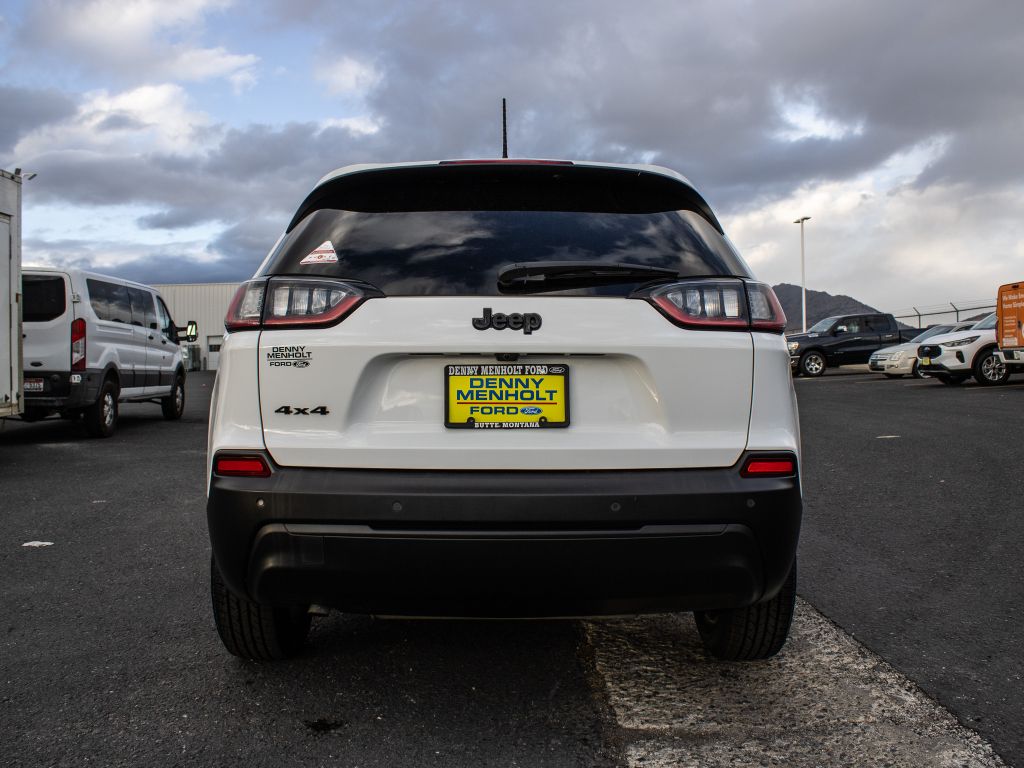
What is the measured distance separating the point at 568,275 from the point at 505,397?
41cm

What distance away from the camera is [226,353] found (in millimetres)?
2682

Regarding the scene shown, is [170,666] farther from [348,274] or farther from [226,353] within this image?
[348,274]

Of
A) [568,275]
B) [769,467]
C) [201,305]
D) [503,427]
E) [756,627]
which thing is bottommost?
[756,627]

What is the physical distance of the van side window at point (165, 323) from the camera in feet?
45.0

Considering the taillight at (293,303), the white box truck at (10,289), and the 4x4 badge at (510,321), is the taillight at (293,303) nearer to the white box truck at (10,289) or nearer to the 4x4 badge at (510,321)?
the 4x4 badge at (510,321)

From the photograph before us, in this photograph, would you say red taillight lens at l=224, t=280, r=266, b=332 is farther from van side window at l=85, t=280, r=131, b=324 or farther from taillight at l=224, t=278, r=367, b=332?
van side window at l=85, t=280, r=131, b=324

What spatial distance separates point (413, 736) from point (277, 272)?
4.74ft

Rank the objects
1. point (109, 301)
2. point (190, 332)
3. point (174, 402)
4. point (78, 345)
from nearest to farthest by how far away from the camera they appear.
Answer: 1. point (78, 345)
2. point (109, 301)
3. point (190, 332)
4. point (174, 402)

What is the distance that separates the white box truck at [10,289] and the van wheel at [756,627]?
27.0ft

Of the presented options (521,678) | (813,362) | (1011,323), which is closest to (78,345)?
(521,678)

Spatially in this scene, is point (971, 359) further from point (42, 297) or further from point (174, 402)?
point (42, 297)

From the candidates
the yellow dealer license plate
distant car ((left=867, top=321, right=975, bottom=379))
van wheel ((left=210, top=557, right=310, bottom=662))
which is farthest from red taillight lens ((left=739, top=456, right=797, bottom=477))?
distant car ((left=867, top=321, right=975, bottom=379))

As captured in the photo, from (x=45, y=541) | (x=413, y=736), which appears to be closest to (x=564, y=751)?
(x=413, y=736)

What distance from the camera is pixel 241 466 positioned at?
2.57 meters
